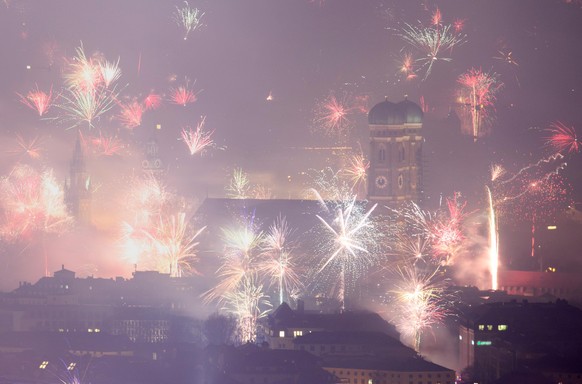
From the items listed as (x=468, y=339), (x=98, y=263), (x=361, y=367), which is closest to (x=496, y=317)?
(x=468, y=339)

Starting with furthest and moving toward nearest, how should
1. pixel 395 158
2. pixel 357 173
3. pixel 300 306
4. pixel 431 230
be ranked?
pixel 357 173, pixel 395 158, pixel 431 230, pixel 300 306

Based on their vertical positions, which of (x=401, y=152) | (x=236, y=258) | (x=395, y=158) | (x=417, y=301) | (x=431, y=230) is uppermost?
(x=401, y=152)

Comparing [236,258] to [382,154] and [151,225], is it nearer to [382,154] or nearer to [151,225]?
[151,225]

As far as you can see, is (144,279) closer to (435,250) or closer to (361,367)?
(435,250)

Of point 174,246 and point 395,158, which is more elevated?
point 395,158

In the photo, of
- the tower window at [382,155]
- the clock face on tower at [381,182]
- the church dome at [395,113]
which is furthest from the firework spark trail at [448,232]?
the church dome at [395,113]

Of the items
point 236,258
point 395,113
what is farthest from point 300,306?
point 395,113
